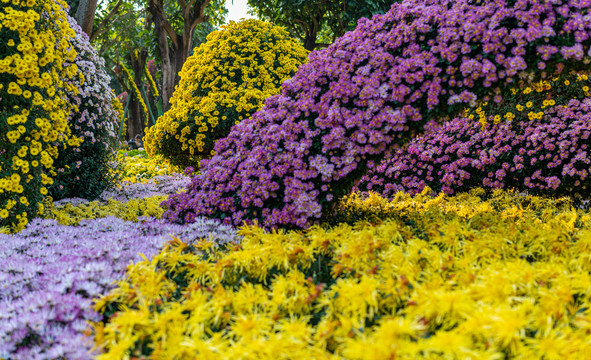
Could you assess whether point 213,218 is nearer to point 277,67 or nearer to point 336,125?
point 336,125

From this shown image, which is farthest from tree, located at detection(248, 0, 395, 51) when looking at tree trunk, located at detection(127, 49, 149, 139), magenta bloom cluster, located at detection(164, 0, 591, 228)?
tree trunk, located at detection(127, 49, 149, 139)

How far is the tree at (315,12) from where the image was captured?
10.6 m

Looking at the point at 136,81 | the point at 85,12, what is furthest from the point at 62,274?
the point at 136,81

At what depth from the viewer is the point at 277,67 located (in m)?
6.64

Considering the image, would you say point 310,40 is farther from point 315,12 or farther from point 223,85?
point 223,85

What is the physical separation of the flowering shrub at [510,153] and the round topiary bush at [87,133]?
370cm

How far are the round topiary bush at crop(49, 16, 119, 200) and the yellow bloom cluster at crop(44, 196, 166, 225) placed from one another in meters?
0.52

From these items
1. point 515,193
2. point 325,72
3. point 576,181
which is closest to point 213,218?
point 325,72

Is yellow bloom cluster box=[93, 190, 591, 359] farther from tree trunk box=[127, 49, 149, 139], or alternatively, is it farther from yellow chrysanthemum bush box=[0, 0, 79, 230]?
tree trunk box=[127, 49, 149, 139]

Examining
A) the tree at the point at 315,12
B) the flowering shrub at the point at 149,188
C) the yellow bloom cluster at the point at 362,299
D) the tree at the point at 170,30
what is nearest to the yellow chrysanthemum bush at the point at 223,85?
the flowering shrub at the point at 149,188

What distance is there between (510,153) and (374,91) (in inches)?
111

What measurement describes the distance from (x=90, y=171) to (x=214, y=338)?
16.3 ft

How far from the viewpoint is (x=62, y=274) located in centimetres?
225

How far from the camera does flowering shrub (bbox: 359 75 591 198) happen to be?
4.64 m
